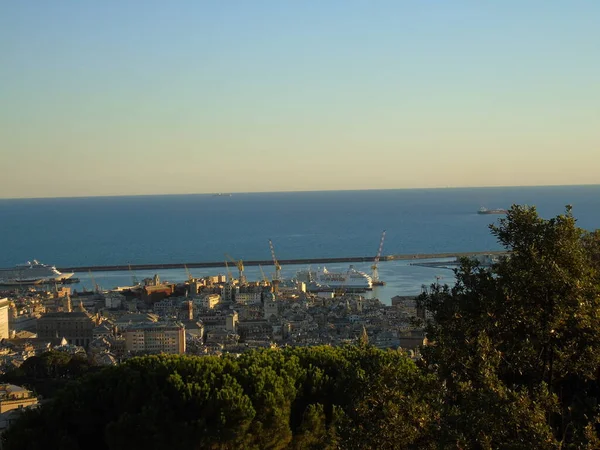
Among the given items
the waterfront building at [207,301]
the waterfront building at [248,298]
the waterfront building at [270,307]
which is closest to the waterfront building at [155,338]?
the waterfront building at [270,307]

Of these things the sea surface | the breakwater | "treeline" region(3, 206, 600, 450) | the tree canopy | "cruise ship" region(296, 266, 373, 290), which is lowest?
"cruise ship" region(296, 266, 373, 290)

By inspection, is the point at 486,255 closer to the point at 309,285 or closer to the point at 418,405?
the point at 309,285

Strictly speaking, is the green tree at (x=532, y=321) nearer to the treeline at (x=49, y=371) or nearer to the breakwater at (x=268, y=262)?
the treeline at (x=49, y=371)

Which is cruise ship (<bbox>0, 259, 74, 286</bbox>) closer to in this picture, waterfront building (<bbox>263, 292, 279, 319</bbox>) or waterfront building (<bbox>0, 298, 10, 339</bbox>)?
waterfront building (<bbox>0, 298, 10, 339</bbox>)

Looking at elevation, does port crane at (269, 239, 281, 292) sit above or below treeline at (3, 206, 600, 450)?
below

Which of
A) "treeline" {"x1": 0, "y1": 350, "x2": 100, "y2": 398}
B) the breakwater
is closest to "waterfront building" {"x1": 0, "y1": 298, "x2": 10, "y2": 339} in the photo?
"treeline" {"x1": 0, "y1": 350, "x2": 100, "y2": 398}

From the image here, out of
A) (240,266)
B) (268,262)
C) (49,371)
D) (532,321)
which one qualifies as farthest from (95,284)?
(532,321)
